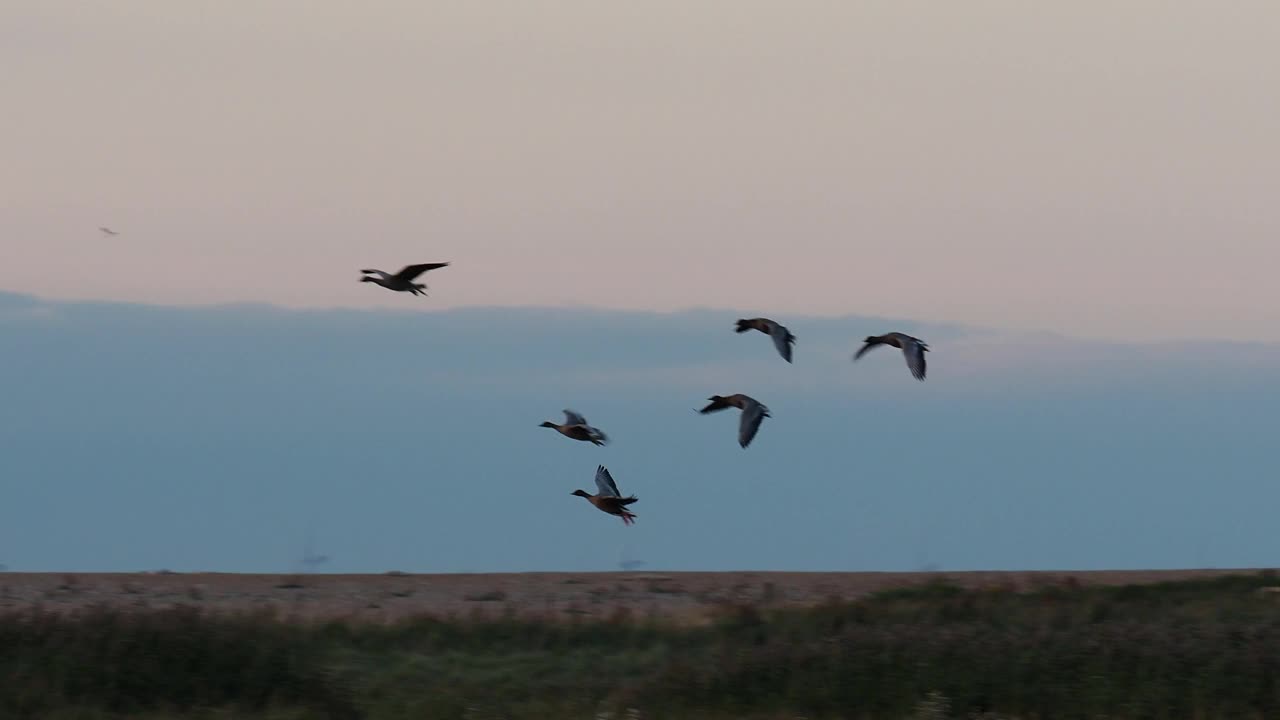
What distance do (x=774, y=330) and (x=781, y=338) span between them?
0.23 metres

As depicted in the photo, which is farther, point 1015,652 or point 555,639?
point 555,639

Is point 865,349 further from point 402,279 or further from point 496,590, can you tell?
point 496,590

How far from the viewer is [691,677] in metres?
19.1

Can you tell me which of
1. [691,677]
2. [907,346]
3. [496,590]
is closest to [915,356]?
[907,346]

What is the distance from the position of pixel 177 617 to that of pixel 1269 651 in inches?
464

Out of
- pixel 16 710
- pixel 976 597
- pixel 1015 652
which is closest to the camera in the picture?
pixel 16 710

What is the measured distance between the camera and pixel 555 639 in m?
A: 24.1

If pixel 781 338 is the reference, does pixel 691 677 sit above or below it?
below

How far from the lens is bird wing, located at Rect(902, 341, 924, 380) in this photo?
56.7 feet

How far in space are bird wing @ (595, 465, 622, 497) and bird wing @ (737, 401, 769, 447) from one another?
1759mm

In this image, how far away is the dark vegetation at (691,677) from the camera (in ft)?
58.9

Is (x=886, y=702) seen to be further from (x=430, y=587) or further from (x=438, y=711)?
(x=430, y=587)

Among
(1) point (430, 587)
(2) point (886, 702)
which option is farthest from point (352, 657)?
(1) point (430, 587)

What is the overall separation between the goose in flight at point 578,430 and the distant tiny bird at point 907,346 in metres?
2.62
